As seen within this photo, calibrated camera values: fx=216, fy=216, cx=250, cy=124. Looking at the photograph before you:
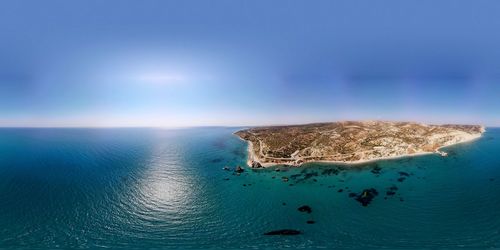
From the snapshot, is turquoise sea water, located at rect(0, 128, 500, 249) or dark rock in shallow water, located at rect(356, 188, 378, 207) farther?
dark rock in shallow water, located at rect(356, 188, 378, 207)

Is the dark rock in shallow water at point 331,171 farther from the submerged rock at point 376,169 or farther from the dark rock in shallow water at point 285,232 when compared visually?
the dark rock in shallow water at point 285,232

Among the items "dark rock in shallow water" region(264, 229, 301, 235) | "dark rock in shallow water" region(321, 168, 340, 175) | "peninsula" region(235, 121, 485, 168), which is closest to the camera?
"dark rock in shallow water" region(264, 229, 301, 235)

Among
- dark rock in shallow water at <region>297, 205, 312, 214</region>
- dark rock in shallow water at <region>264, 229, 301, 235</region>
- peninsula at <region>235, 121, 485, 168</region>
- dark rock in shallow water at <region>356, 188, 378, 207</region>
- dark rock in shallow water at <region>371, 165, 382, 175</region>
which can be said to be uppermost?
peninsula at <region>235, 121, 485, 168</region>

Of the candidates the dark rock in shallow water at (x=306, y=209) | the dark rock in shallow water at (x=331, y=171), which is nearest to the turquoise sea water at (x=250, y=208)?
the dark rock in shallow water at (x=331, y=171)

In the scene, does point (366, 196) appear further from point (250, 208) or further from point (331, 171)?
point (250, 208)

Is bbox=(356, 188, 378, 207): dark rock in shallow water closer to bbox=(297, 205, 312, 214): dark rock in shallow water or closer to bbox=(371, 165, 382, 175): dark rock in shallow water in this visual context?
bbox=(297, 205, 312, 214): dark rock in shallow water

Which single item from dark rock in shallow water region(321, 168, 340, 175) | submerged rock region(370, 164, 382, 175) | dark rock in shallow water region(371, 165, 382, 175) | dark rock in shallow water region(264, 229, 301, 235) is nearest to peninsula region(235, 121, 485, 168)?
submerged rock region(370, 164, 382, 175)
